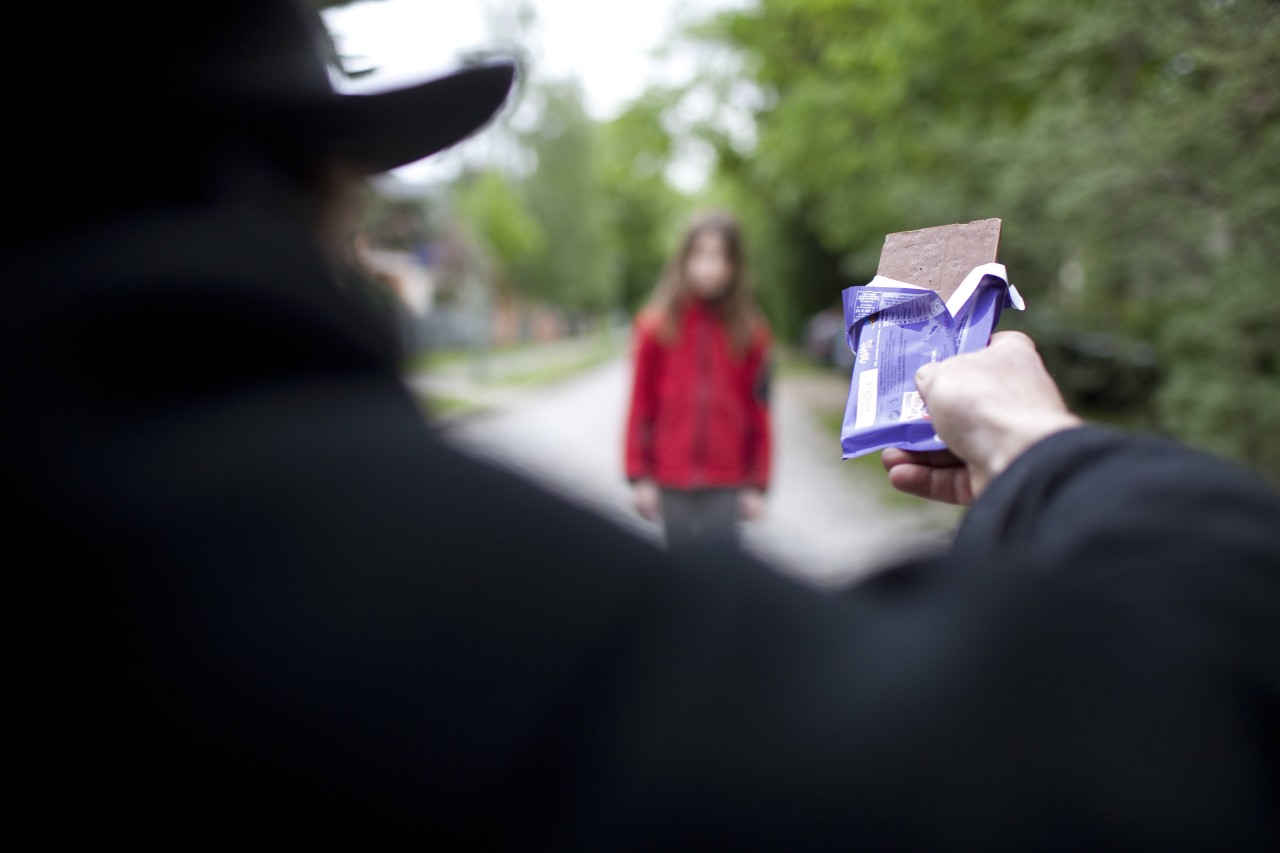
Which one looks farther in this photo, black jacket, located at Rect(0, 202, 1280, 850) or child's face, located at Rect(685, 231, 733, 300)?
child's face, located at Rect(685, 231, 733, 300)

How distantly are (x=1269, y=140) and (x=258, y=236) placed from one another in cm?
262

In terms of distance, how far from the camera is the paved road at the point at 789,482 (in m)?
2.10

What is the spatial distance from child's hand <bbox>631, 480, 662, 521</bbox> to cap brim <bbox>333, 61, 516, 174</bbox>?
2.76 metres

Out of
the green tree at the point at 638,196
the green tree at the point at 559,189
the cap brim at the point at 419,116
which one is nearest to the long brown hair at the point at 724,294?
the cap brim at the point at 419,116

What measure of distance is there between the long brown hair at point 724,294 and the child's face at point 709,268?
0.02m

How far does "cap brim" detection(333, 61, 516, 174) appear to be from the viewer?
791 millimetres

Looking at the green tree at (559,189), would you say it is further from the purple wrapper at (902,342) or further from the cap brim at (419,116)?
the purple wrapper at (902,342)

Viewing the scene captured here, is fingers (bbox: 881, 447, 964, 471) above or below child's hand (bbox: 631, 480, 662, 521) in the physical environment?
below

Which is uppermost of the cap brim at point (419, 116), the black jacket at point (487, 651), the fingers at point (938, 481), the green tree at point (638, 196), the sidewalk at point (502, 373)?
the green tree at point (638, 196)

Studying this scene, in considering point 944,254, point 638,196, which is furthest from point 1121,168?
point 638,196

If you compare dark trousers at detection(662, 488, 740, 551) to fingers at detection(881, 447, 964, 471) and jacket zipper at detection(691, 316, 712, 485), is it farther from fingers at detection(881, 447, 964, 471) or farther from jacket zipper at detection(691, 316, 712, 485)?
fingers at detection(881, 447, 964, 471)

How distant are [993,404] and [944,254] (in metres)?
0.19

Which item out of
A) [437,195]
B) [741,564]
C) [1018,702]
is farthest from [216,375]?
[437,195]

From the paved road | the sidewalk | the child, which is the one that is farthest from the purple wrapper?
the sidewalk
